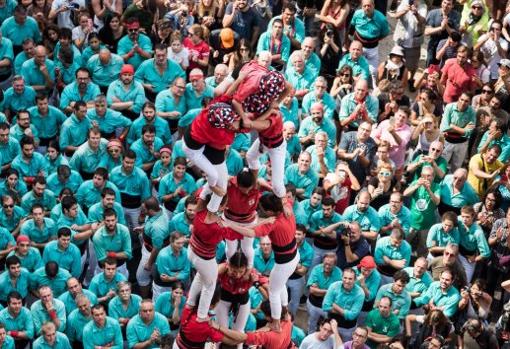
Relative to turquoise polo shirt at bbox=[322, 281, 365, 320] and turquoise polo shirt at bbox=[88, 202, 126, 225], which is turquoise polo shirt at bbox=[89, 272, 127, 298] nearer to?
turquoise polo shirt at bbox=[88, 202, 126, 225]

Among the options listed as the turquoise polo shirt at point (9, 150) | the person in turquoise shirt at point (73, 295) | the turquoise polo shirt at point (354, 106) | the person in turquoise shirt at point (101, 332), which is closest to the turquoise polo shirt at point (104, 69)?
the turquoise polo shirt at point (9, 150)

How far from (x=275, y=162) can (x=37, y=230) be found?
19.0ft

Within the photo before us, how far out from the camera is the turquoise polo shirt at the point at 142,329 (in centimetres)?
1952

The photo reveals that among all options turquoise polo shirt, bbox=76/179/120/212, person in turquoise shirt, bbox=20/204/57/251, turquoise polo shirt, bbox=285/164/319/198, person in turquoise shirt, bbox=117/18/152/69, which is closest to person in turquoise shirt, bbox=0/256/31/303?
person in turquoise shirt, bbox=20/204/57/251

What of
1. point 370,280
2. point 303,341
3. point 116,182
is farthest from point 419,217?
point 116,182

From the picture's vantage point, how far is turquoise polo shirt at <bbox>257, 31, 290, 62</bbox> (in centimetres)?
2394

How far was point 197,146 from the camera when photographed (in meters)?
15.5

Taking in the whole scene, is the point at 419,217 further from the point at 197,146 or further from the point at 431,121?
the point at 197,146

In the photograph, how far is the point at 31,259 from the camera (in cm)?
2014

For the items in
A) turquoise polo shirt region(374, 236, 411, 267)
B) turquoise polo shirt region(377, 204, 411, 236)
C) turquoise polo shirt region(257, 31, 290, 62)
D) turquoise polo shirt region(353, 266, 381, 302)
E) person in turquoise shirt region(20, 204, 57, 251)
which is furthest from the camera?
turquoise polo shirt region(257, 31, 290, 62)

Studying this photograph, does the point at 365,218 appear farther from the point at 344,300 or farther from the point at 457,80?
the point at 457,80

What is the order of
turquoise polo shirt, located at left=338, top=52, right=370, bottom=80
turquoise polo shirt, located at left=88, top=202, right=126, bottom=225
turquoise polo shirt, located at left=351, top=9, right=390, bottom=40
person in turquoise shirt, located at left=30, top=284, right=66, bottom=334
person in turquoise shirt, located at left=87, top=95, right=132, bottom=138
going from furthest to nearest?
turquoise polo shirt, located at left=351, top=9, right=390, bottom=40, turquoise polo shirt, located at left=338, top=52, right=370, bottom=80, person in turquoise shirt, located at left=87, top=95, right=132, bottom=138, turquoise polo shirt, located at left=88, top=202, right=126, bottom=225, person in turquoise shirt, located at left=30, top=284, right=66, bottom=334

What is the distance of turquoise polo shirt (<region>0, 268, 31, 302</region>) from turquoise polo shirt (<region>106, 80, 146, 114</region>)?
4016 mm

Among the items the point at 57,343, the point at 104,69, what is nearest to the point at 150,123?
the point at 104,69
